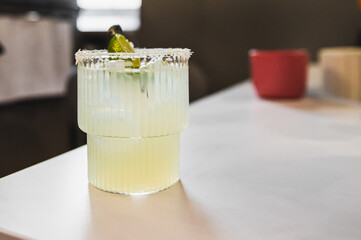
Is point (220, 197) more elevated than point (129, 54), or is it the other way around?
point (129, 54)

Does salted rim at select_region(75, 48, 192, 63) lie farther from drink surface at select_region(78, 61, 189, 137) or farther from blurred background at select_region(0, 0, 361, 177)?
blurred background at select_region(0, 0, 361, 177)

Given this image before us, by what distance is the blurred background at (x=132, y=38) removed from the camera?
185 centimetres

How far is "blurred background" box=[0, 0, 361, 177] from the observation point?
6.07 feet

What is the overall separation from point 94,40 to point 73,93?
68cm

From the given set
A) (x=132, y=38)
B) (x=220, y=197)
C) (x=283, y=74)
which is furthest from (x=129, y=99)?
(x=132, y=38)

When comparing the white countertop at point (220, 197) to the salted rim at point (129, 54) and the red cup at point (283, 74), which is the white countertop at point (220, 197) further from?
the red cup at point (283, 74)

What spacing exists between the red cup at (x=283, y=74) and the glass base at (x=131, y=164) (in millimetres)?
712

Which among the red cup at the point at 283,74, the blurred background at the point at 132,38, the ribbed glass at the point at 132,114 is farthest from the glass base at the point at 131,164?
the blurred background at the point at 132,38

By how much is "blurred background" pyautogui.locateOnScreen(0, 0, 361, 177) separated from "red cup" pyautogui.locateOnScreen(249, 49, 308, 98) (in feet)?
2.59

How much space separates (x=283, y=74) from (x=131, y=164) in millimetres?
762

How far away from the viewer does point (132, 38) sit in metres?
2.29

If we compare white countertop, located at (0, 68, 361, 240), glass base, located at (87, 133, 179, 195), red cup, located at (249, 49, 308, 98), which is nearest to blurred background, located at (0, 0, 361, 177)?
red cup, located at (249, 49, 308, 98)

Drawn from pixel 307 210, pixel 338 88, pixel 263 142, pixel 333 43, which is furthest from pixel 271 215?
pixel 333 43

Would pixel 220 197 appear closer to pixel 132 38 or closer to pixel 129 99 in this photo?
pixel 129 99
